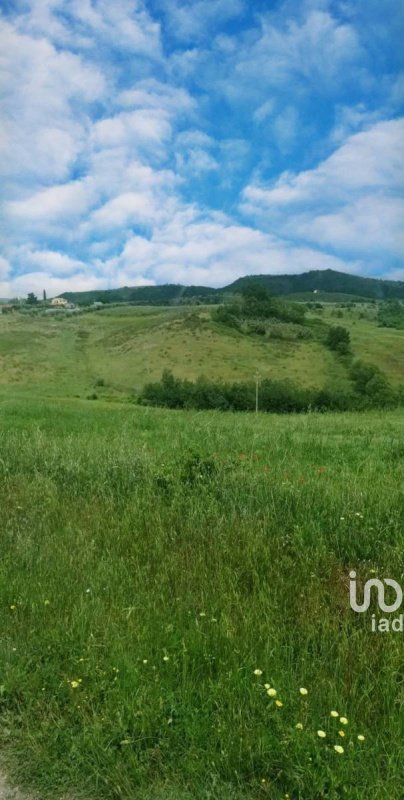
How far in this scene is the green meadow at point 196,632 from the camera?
2828 mm

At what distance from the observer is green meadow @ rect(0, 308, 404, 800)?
283 cm

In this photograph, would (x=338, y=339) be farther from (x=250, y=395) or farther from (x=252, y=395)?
(x=250, y=395)

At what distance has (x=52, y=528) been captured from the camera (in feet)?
18.6

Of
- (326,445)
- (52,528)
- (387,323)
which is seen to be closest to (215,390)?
(326,445)

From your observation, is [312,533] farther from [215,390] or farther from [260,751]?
[215,390]

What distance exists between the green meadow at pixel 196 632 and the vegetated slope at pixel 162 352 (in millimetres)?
80567

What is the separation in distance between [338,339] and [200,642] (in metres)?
127

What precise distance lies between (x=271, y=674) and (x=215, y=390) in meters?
80.5

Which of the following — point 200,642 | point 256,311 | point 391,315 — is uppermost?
point 256,311

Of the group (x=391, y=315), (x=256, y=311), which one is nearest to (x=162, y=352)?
(x=256, y=311)

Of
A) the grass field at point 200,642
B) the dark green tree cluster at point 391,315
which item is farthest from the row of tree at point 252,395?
the grass field at point 200,642
